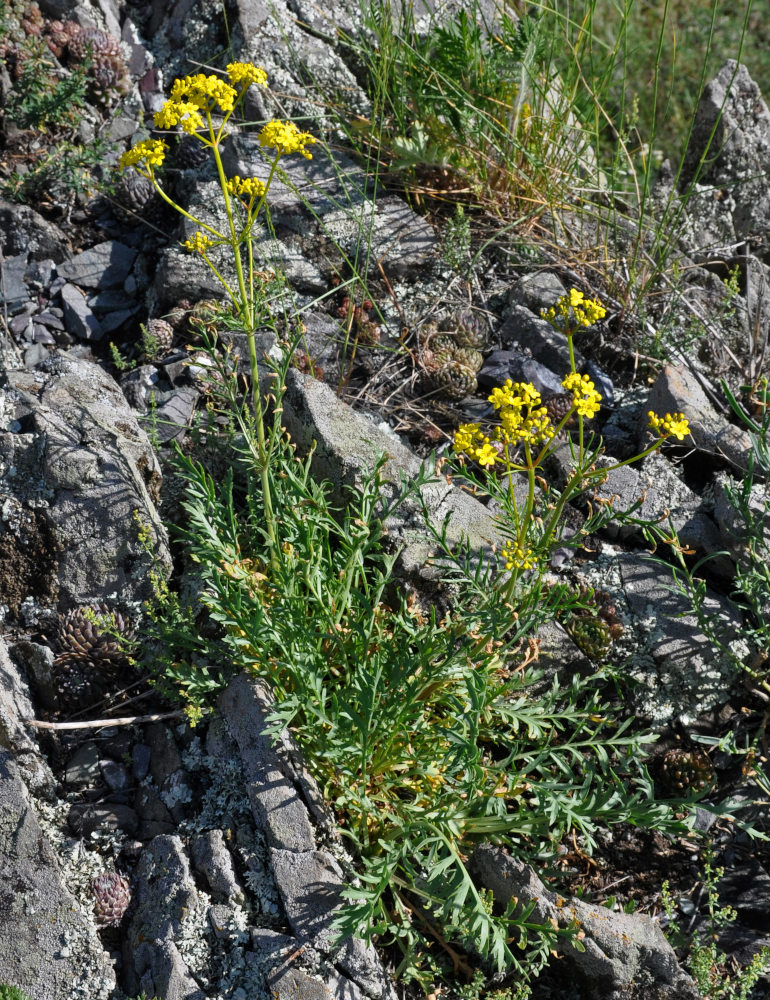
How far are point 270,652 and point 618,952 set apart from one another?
1568 mm

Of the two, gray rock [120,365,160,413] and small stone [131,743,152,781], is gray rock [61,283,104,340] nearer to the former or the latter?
gray rock [120,365,160,413]

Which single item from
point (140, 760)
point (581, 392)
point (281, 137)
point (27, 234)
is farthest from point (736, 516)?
point (27, 234)

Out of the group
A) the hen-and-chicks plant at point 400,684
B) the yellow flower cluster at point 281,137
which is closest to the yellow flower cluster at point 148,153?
the hen-and-chicks plant at point 400,684

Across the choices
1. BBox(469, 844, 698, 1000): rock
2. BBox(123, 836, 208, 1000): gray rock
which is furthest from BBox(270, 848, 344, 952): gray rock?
BBox(469, 844, 698, 1000): rock

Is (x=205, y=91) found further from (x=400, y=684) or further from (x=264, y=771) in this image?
(x=264, y=771)

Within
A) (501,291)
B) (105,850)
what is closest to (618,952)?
(105,850)

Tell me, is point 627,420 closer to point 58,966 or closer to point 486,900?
point 486,900

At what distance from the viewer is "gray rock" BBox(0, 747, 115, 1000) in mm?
2617

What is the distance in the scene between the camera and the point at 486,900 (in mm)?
2752

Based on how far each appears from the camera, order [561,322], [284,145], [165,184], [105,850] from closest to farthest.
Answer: [284,145]
[105,850]
[561,322]
[165,184]

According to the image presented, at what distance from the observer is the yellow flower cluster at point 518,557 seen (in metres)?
2.52

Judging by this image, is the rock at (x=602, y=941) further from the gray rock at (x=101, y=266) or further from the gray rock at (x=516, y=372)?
the gray rock at (x=101, y=266)

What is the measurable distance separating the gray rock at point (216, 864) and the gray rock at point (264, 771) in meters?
0.15

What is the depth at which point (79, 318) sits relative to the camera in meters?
4.20
